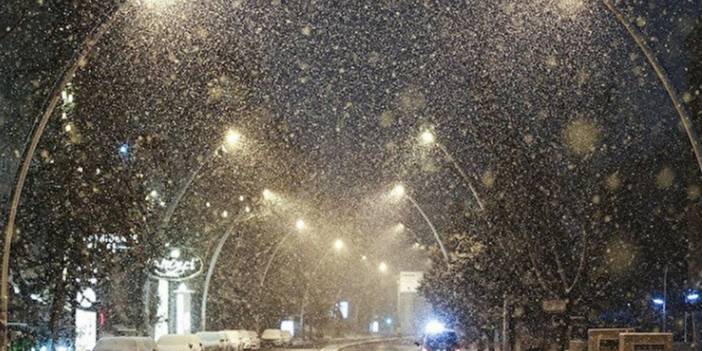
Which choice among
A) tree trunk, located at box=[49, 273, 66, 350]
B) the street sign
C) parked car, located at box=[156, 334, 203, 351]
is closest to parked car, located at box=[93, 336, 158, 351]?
tree trunk, located at box=[49, 273, 66, 350]

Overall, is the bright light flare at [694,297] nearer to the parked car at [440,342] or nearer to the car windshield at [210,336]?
the parked car at [440,342]

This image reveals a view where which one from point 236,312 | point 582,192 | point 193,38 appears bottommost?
point 236,312

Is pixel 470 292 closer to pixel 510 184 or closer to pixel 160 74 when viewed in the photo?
pixel 510 184

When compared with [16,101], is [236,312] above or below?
below

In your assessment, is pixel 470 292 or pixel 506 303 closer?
pixel 506 303

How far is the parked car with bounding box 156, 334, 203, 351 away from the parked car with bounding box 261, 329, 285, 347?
27.9 m

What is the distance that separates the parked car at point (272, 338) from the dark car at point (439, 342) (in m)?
34.2

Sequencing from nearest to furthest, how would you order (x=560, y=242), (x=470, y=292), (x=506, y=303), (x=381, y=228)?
(x=560, y=242) < (x=506, y=303) < (x=470, y=292) < (x=381, y=228)

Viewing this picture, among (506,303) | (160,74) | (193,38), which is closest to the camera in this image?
(506,303)

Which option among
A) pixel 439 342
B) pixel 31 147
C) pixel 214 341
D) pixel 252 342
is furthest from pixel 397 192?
pixel 31 147

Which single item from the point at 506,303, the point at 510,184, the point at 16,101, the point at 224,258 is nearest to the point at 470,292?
the point at 506,303

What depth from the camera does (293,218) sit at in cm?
8238

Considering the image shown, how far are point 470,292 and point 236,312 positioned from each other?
26.9 m

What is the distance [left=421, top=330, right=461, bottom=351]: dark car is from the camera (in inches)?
1567
